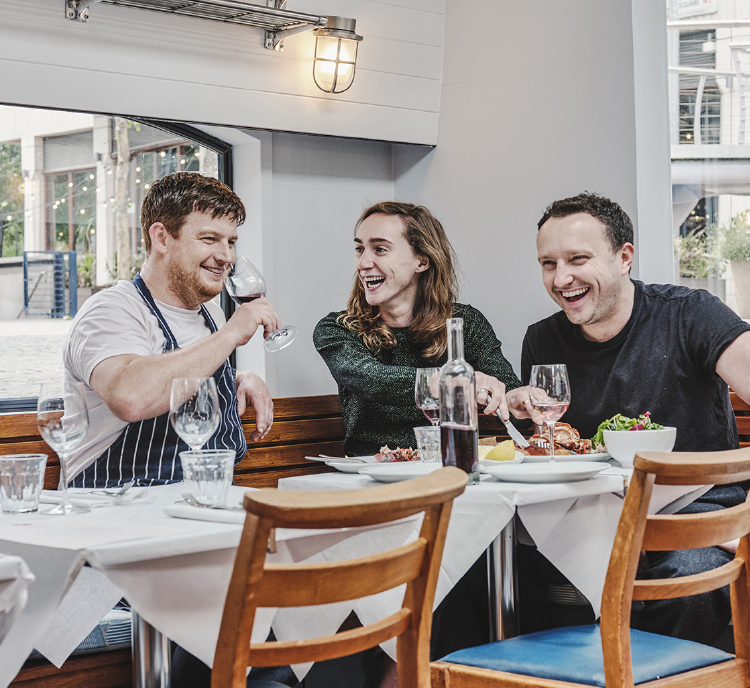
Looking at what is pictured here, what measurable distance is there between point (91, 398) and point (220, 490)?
88 cm

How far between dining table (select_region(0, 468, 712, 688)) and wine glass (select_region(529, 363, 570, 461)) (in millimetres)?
199

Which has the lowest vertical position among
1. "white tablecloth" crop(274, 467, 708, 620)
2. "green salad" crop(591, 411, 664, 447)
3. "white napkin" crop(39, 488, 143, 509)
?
"white tablecloth" crop(274, 467, 708, 620)

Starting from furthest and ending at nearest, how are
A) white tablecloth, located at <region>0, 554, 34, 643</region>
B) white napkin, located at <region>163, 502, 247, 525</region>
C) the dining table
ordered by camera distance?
white napkin, located at <region>163, 502, 247, 525</region>, the dining table, white tablecloth, located at <region>0, 554, 34, 643</region>

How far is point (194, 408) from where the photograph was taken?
1.74 meters

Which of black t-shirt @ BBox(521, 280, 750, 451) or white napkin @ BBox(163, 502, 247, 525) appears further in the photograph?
black t-shirt @ BBox(521, 280, 750, 451)

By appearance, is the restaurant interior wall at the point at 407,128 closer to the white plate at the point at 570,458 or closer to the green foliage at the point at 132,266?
the green foliage at the point at 132,266

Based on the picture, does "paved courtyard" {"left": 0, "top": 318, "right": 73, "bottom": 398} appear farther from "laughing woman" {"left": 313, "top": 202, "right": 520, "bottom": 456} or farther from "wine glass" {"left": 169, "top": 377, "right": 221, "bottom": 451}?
"wine glass" {"left": 169, "top": 377, "right": 221, "bottom": 451}

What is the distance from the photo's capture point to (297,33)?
3.68 meters

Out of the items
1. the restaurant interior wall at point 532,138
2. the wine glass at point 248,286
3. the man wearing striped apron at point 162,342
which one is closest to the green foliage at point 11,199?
the man wearing striped apron at point 162,342

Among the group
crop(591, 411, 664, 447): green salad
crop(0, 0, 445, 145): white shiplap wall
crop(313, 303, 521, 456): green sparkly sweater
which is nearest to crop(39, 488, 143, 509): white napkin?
crop(313, 303, 521, 456): green sparkly sweater

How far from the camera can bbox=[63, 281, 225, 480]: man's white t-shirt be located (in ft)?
7.69

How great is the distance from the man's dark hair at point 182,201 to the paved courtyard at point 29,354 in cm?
107

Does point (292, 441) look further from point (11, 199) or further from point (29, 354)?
point (11, 199)

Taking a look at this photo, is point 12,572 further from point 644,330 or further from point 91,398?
point 644,330
